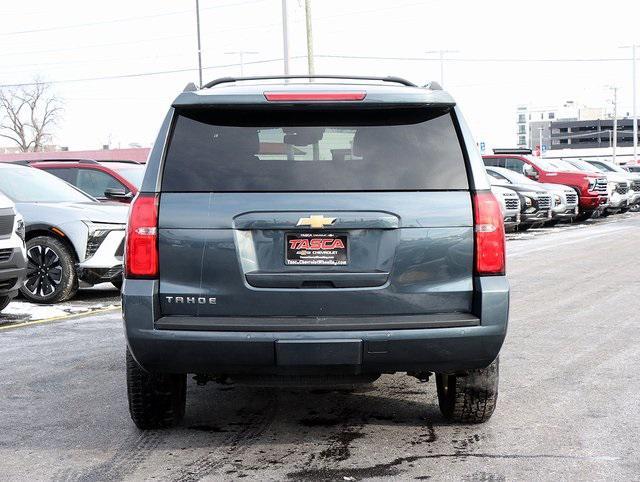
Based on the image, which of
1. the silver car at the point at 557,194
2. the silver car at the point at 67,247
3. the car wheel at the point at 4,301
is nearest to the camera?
the car wheel at the point at 4,301

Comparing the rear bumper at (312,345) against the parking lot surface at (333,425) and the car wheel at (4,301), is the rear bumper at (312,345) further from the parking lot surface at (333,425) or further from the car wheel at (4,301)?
the car wheel at (4,301)

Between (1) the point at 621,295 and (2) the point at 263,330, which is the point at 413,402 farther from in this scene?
(1) the point at 621,295

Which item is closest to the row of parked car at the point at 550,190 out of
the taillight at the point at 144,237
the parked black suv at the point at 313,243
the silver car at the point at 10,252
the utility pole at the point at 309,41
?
the utility pole at the point at 309,41

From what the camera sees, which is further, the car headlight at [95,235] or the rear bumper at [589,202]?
the rear bumper at [589,202]

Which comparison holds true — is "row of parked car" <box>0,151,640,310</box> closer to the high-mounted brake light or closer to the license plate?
the high-mounted brake light

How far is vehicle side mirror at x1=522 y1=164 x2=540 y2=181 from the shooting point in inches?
1120

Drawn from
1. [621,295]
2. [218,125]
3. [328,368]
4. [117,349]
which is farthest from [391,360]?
[621,295]

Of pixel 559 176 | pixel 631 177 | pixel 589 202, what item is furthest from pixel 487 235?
pixel 631 177

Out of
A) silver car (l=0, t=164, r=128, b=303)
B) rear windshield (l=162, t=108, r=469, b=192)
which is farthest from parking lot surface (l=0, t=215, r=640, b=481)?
silver car (l=0, t=164, r=128, b=303)

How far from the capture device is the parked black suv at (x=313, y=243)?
15.3 ft

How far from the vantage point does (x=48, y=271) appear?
36.9 feet

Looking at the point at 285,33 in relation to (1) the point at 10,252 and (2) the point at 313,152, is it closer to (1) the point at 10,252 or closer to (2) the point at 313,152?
(1) the point at 10,252

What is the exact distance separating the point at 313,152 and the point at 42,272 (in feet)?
23.9

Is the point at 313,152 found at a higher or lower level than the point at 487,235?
higher
